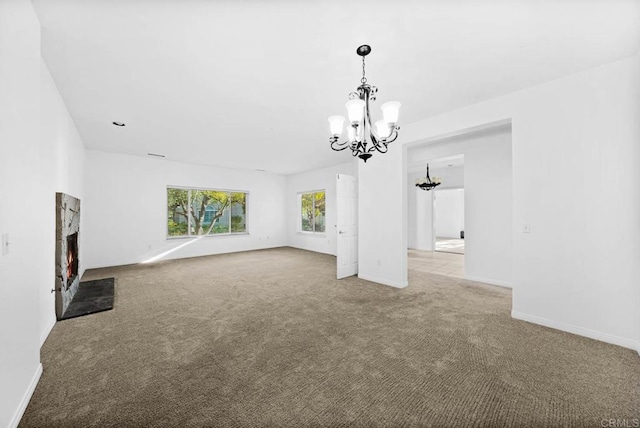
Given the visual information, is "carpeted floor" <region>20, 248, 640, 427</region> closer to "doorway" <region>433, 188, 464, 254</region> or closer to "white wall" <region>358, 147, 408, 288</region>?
"white wall" <region>358, 147, 408, 288</region>

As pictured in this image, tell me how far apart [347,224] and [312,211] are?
3.78 meters

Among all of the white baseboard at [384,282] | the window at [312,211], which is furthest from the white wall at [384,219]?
the window at [312,211]

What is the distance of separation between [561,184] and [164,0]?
13.0ft

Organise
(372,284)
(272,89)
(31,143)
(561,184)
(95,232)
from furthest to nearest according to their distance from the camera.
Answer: (95,232), (372,284), (272,89), (561,184), (31,143)

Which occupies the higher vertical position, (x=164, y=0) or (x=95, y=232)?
(x=164, y=0)

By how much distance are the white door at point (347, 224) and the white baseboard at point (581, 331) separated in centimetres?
262

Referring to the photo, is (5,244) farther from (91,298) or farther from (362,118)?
(91,298)

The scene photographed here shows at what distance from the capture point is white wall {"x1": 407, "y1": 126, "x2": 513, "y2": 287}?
14.1 feet

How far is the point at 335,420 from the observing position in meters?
1.54

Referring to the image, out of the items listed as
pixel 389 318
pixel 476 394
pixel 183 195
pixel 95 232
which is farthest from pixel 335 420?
pixel 183 195

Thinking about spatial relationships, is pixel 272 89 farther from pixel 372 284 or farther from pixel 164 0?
pixel 372 284

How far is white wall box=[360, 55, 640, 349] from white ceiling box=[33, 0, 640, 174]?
26 cm

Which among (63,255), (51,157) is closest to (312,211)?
(63,255)

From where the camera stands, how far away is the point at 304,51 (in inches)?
88.3
